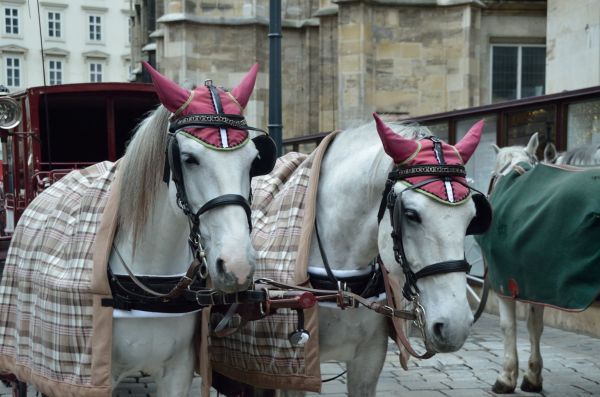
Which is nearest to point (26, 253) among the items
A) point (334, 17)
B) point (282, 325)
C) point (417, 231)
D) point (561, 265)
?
point (282, 325)

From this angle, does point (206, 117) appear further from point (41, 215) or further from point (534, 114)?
point (534, 114)

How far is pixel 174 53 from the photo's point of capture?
20234mm

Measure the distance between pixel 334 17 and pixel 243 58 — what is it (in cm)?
249

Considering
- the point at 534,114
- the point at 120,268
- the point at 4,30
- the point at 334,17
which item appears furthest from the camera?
the point at 4,30

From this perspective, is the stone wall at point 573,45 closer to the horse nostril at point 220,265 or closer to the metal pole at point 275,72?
the metal pole at point 275,72

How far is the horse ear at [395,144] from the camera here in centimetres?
379

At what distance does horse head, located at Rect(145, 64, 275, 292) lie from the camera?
3268mm

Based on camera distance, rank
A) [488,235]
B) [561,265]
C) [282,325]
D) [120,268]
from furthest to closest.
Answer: [488,235] → [561,265] → [282,325] → [120,268]

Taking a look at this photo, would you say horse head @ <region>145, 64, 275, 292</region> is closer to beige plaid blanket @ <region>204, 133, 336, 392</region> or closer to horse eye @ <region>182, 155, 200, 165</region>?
horse eye @ <region>182, 155, 200, 165</region>

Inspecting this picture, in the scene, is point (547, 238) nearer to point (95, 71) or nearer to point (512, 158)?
point (512, 158)

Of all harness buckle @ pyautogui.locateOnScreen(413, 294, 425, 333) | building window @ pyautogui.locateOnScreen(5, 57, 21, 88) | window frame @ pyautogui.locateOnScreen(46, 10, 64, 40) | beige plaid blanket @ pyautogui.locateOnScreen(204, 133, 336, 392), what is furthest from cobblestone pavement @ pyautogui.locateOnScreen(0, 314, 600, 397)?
window frame @ pyautogui.locateOnScreen(46, 10, 64, 40)

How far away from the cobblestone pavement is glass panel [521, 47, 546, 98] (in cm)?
856

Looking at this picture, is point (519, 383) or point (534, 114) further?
A: point (534, 114)

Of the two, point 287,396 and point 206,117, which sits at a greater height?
point 206,117
